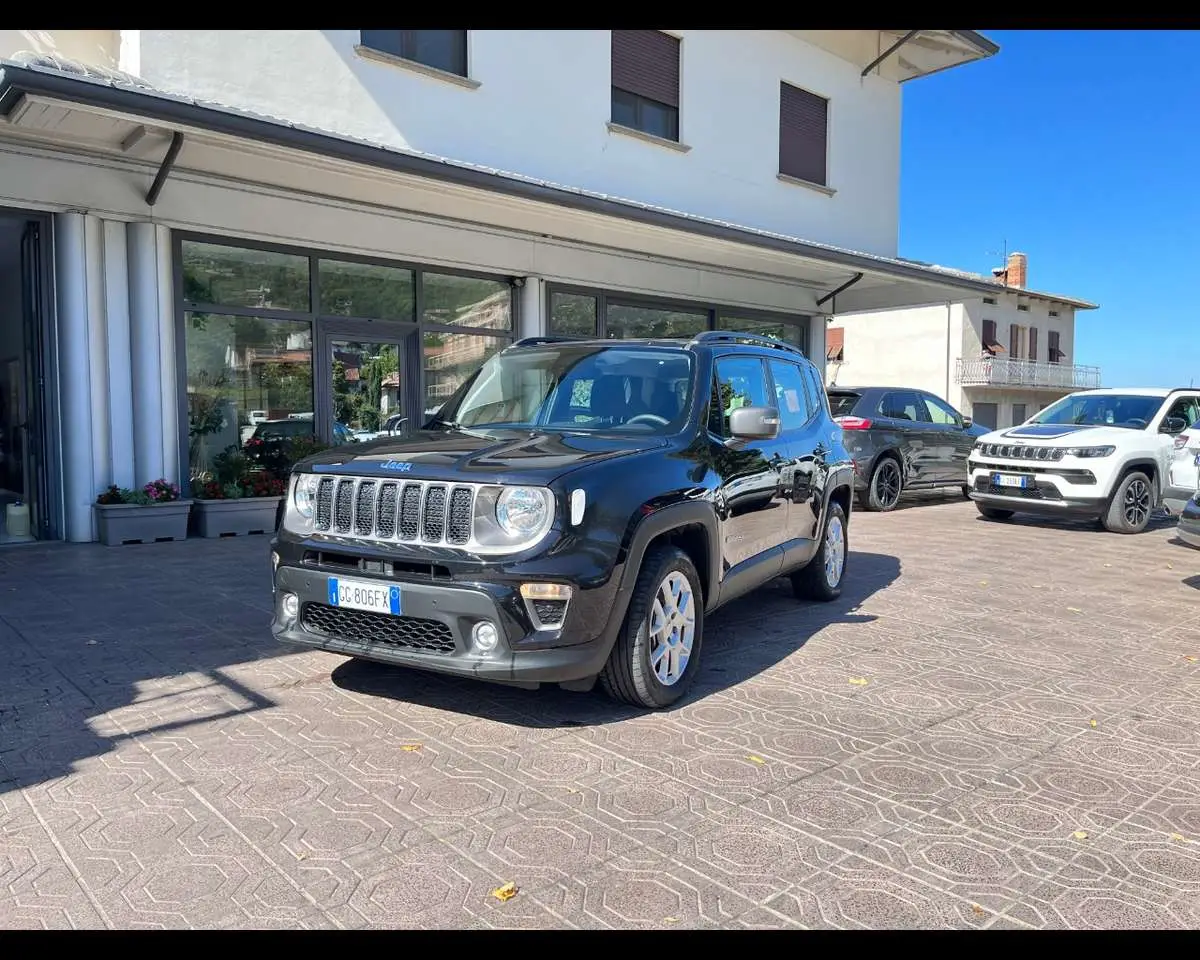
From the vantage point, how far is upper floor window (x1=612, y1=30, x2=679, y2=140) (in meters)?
13.9

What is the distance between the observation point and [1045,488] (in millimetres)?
11070

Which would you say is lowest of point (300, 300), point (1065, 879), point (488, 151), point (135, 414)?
point (1065, 879)

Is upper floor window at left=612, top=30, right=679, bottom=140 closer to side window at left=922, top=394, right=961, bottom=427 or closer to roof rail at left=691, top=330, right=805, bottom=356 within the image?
side window at left=922, top=394, right=961, bottom=427

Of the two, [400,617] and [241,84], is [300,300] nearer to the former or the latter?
[241,84]

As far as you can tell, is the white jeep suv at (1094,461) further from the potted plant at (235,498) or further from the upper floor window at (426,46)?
the potted plant at (235,498)

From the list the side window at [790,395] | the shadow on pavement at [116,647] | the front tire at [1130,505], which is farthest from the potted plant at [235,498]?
the front tire at [1130,505]

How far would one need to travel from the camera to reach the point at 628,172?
14.0 m

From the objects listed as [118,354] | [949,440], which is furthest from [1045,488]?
[118,354]

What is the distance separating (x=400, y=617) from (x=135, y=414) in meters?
7.04

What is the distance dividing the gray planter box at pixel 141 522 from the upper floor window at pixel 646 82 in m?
8.52

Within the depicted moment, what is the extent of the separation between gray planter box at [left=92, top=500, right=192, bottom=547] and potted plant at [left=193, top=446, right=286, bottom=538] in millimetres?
256

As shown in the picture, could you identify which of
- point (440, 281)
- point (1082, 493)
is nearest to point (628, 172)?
point (440, 281)

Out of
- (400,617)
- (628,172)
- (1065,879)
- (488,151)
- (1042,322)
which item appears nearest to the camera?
(1065,879)

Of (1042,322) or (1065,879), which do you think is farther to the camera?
(1042,322)
